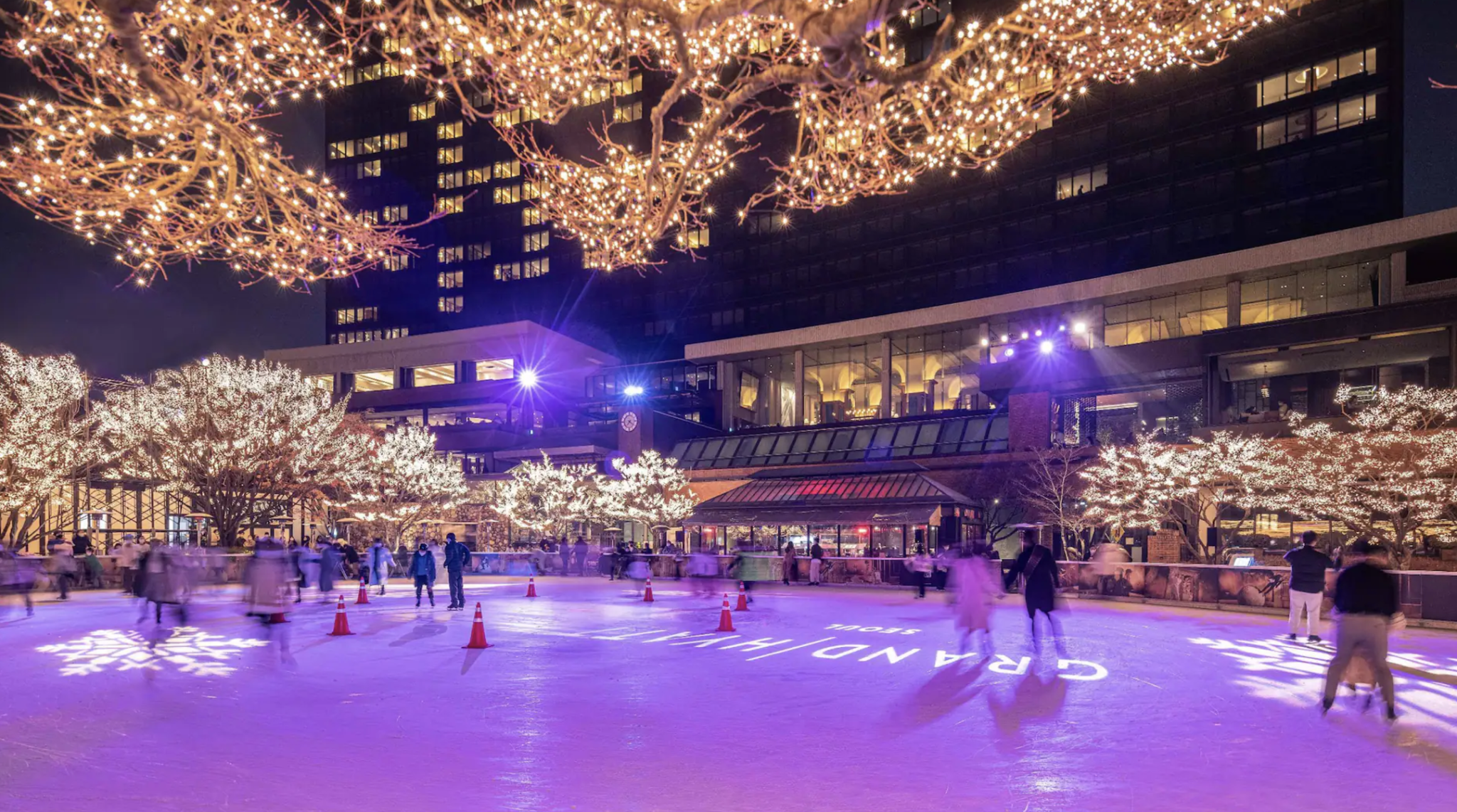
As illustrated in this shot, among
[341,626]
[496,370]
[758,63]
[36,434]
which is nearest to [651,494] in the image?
Answer: [36,434]

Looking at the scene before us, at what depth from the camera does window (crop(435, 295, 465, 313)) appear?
94.5 meters

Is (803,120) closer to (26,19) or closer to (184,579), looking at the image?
(26,19)

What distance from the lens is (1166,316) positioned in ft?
153

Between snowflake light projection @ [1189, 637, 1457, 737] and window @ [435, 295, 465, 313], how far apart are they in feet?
294

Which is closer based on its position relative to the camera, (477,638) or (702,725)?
(702,725)

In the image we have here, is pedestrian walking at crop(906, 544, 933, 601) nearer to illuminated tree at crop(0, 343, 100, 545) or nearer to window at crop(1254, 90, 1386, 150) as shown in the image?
illuminated tree at crop(0, 343, 100, 545)

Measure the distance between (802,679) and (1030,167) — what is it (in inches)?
2094

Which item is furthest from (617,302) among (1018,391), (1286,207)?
(1286,207)

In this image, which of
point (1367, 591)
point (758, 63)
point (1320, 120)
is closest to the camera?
point (1367, 591)

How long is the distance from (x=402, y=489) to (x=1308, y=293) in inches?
1782

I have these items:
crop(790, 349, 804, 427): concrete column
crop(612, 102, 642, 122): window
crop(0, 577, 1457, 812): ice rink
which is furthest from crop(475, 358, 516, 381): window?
crop(0, 577, 1457, 812): ice rink

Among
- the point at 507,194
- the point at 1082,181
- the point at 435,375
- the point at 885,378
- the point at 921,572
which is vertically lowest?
the point at 921,572

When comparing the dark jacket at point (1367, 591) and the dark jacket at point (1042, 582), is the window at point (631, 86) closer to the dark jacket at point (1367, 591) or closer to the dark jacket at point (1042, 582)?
the dark jacket at point (1042, 582)

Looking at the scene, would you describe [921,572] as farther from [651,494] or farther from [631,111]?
[631,111]
